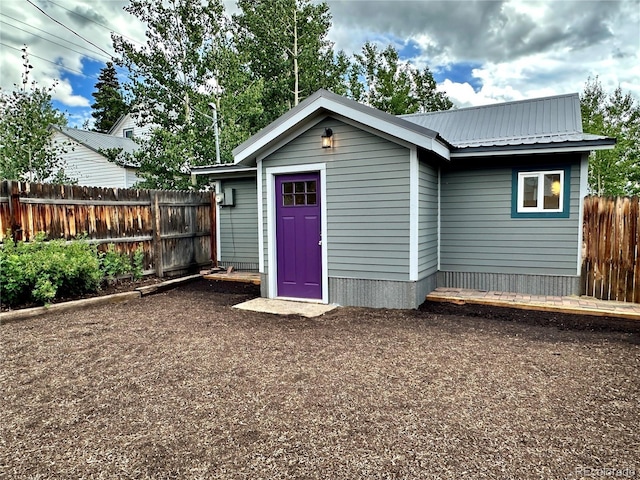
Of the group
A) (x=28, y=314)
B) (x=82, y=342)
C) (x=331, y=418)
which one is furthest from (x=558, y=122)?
(x=28, y=314)

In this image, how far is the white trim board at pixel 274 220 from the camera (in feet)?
20.3

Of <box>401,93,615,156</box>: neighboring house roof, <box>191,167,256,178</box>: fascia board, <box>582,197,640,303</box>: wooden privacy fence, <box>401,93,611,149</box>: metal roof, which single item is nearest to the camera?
<box>582,197,640,303</box>: wooden privacy fence

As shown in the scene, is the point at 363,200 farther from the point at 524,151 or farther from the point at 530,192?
the point at 530,192

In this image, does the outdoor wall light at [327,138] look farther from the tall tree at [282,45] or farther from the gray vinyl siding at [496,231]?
the tall tree at [282,45]

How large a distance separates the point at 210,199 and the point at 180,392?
22.1 ft

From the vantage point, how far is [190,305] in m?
6.25

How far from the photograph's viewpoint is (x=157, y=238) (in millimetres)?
7938

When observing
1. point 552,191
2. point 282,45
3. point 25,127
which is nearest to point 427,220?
point 552,191

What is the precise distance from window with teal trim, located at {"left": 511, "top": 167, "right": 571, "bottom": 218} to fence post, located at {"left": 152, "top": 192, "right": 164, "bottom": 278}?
6.71 m

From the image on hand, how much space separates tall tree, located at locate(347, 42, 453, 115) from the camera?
19.5 meters

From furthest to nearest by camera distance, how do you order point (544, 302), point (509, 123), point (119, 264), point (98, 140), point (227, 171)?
point (98, 140) → point (227, 171) → point (509, 123) → point (119, 264) → point (544, 302)

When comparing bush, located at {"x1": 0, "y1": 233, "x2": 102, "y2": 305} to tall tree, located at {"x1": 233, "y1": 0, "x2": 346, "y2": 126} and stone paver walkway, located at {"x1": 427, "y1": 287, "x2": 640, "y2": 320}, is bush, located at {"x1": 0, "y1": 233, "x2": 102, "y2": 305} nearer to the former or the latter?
stone paver walkway, located at {"x1": 427, "y1": 287, "x2": 640, "y2": 320}

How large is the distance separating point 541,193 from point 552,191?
0.16m

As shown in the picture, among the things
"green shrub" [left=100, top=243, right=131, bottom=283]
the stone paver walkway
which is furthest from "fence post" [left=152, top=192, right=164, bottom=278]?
the stone paver walkway
